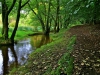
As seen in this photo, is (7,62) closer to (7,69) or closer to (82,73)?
(7,69)

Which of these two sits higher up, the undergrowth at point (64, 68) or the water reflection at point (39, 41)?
the undergrowth at point (64, 68)

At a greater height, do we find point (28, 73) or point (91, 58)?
point (91, 58)

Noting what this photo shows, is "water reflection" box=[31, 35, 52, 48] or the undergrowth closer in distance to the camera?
the undergrowth

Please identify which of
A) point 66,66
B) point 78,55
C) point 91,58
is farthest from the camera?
point 78,55

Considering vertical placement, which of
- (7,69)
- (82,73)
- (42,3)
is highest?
(42,3)

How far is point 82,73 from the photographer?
572cm

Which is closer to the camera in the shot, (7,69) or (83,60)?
(83,60)

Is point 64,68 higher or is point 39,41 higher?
point 64,68

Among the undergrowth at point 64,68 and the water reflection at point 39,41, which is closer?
the undergrowth at point 64,68

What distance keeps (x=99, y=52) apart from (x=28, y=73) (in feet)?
9.07

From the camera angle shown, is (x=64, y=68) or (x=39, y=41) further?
(x=39, y=41)

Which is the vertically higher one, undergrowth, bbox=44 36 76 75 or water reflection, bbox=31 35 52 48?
undergrowth, bbox=44 36 76 75

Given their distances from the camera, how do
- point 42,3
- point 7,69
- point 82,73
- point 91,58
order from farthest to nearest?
point 42,3 < point 7,69 < point 91,58 < point 82,73

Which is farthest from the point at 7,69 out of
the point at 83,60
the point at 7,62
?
the point at 83,60
